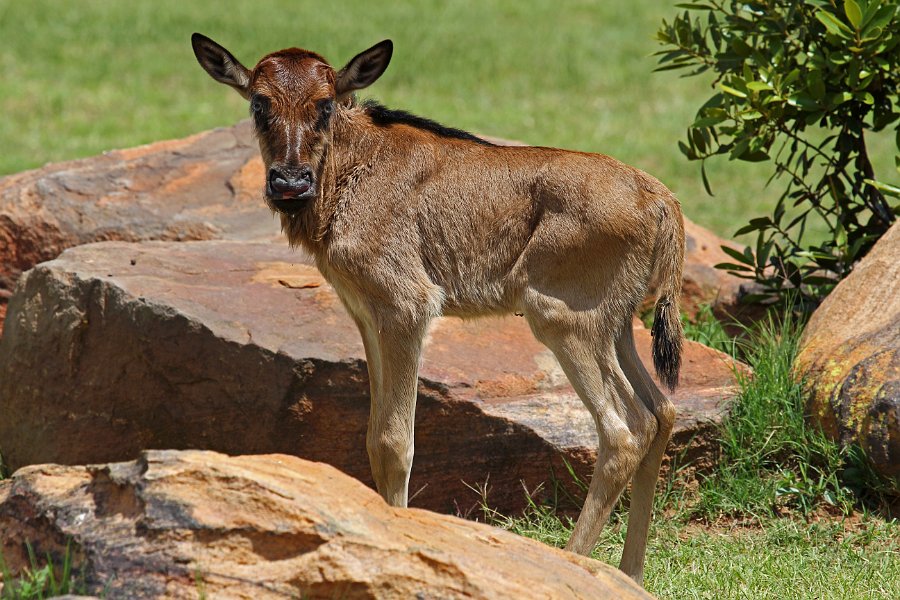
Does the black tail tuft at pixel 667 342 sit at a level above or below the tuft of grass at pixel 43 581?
above

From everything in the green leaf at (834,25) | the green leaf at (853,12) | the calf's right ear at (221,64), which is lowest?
the calf's right ear at (221,64)

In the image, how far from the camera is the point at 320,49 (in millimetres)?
17703

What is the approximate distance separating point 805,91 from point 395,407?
11.1 feet

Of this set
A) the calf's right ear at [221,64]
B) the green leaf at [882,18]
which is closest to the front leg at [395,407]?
the calf's right ear at [221,64]

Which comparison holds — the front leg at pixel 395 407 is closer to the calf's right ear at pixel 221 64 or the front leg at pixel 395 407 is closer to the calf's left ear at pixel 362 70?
the calf's left ear at pixel 362 70

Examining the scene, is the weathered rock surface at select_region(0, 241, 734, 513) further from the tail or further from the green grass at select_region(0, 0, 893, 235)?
the green grass at select_region(0, 0, 893, 235)

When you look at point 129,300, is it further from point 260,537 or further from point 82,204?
point 260,537

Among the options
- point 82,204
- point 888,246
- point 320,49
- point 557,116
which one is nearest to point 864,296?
point 888,246

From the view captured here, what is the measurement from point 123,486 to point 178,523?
30 centimetres

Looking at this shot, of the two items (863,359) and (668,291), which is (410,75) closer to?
(863,359)

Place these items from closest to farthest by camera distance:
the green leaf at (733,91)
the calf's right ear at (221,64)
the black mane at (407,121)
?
1. the calf's right ear at (221,64)
2. the black mane at (407,121)
3. the green leaf at (733,91)

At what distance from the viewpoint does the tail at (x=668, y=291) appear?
19.0 ft

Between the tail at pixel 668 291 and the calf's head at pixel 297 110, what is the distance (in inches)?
65.7

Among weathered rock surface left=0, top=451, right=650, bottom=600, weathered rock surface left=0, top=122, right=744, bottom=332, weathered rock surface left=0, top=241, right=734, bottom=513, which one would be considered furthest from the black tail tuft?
weathered rock surface left=0, top=122, right=744, bottom=332
